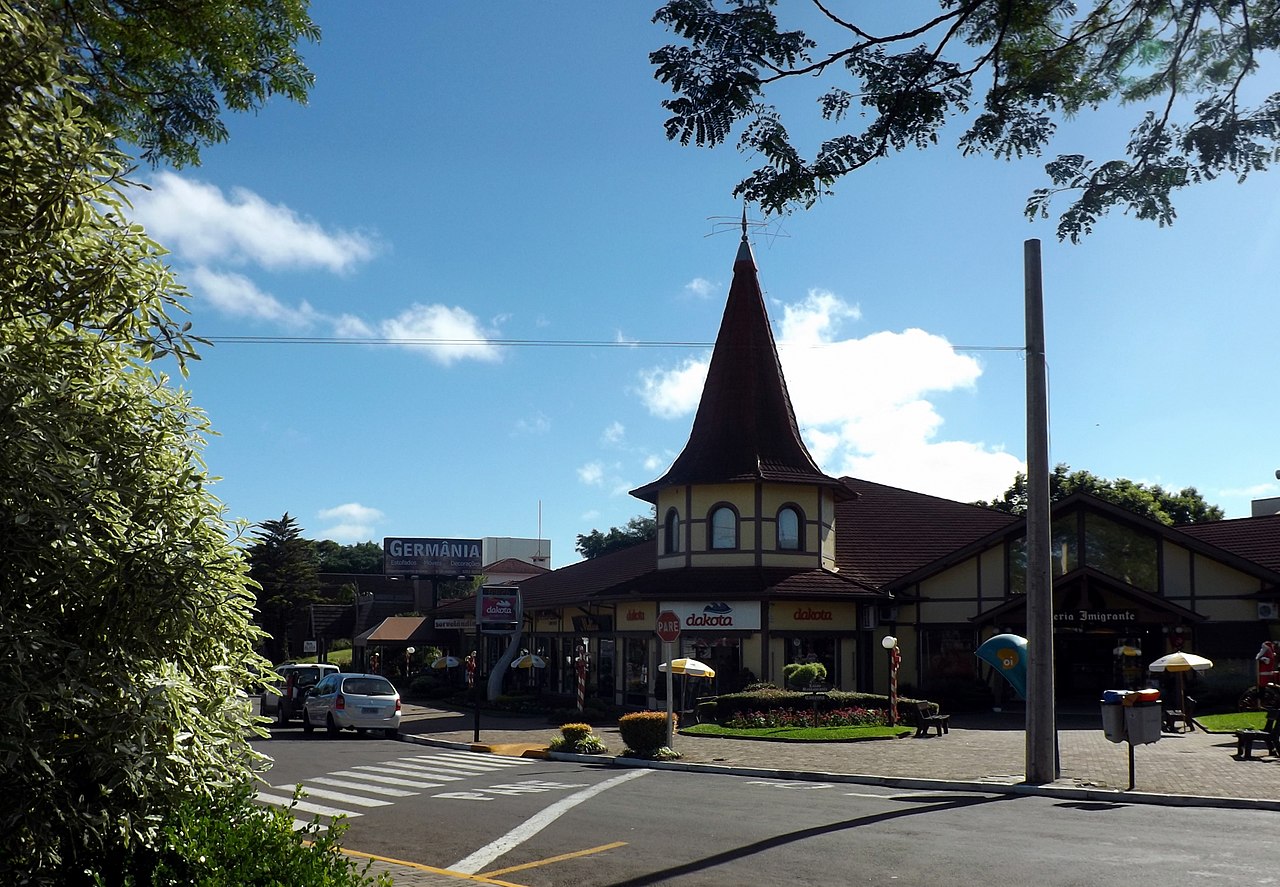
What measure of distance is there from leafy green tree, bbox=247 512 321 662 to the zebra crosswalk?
58.7m

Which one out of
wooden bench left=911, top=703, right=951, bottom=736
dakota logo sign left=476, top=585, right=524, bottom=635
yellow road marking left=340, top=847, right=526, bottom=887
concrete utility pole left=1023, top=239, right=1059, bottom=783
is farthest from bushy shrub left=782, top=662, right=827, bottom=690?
yellow road marking left=340, top=847, right=526, bottom=887

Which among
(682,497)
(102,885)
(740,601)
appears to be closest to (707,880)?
(102,885)

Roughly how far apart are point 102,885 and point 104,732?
84 centimetres

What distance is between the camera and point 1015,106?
10.4m

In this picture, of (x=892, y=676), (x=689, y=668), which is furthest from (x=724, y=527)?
(x=892, y=676)

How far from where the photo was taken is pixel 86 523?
591 centimetres

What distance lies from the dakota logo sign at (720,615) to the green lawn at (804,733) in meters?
5.95

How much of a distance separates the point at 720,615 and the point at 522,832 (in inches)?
892

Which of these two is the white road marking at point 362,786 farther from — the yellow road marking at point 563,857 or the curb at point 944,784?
the yellow road marking at point 563,857

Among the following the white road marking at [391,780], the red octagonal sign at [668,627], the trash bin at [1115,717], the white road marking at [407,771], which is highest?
the red octagonal sign at [668,627]

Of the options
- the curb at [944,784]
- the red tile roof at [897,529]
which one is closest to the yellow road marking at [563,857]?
the curb at [944,784]

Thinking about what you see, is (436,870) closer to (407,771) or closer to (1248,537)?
(407,771)

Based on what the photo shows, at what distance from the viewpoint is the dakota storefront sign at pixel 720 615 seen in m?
35.7

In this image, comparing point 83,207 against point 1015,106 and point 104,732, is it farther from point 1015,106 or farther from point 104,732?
point 1015,106
